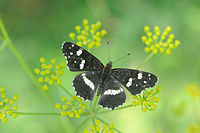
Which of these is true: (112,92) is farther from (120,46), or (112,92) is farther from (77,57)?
(120,46)

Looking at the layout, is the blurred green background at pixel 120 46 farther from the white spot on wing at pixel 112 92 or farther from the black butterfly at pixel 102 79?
the white spot on wing at pixel 112 92

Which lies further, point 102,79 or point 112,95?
point 102,79

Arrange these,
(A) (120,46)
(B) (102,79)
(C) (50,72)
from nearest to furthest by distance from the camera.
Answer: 1. (C) (50,72)
2. (B) (102,79)
3. (A) (120,46)

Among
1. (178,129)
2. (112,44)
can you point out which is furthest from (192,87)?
(112,44)

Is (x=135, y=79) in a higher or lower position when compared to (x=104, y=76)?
lower

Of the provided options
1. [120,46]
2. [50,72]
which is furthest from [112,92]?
[120,46]

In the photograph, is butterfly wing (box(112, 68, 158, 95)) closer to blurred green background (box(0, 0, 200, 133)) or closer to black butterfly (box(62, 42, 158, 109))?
black butterfly (box(62, 42, 158, 109))

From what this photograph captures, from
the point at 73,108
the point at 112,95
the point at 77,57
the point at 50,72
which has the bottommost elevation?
the point at 73,108
